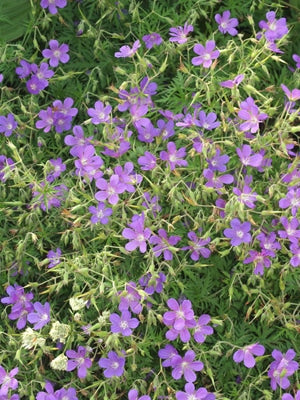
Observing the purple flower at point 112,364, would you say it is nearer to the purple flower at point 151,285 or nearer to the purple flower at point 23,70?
the purple flower at point 151,285

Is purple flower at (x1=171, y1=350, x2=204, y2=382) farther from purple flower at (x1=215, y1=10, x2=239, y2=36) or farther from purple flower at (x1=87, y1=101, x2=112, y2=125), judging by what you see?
purple flower at (x1=215, y1=10, x2=239, y2=36)

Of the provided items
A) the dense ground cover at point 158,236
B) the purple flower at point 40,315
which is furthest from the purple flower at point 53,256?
the purple flower at point 40,315

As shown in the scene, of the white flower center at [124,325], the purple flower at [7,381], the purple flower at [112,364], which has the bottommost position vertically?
the purple flower at [7,381]

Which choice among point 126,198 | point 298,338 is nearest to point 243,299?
point 298,338

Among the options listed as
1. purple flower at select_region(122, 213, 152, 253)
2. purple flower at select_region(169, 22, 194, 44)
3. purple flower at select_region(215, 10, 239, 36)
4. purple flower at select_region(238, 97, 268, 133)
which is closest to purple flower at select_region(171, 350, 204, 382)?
purple flower at select_region(122, 213, 152, 253)

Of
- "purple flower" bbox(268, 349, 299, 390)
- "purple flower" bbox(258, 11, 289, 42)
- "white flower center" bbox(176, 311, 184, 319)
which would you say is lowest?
"purple flower" bbox(268, 349, 299, 390)
